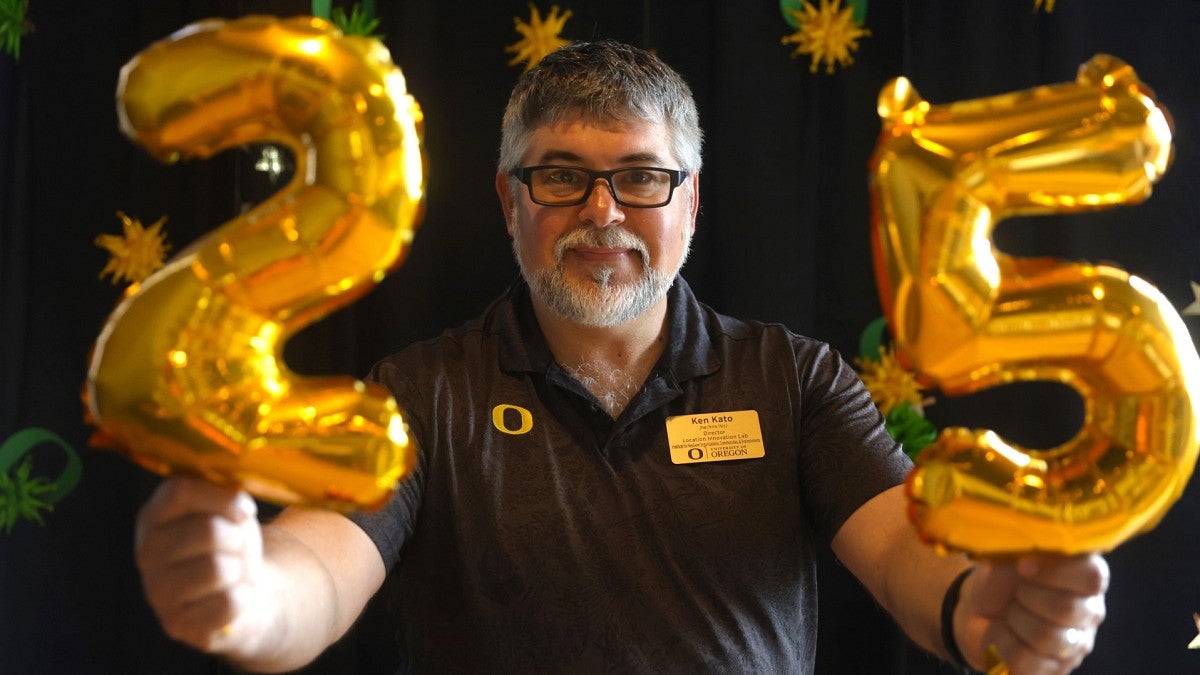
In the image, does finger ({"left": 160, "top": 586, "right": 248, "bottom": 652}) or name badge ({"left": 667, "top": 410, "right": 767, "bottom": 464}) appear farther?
name badge ({"left": 667, "top": 410, "right": 767, "bottom": 464})

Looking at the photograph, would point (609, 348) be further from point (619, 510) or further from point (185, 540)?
point (185, 540)

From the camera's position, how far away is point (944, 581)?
973 millimetres

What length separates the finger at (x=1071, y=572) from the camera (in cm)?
69

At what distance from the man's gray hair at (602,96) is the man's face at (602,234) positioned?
0.02 metres

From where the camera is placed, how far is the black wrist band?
0.90 metres

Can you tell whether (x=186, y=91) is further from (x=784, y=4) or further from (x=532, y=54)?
(x=784, y=4)

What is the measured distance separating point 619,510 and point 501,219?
0.56 metres

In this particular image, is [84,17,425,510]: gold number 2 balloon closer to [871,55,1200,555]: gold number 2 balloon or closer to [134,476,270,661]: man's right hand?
[134,476,270,661]: man's right hand

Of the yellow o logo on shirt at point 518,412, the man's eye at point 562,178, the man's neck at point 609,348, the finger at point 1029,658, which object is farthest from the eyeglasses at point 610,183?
the finger at point 1029,658

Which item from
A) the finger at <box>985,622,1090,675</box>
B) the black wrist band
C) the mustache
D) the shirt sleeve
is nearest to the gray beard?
the mustache

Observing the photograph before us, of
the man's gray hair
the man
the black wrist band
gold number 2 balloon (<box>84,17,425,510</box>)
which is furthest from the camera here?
the man's gray hair

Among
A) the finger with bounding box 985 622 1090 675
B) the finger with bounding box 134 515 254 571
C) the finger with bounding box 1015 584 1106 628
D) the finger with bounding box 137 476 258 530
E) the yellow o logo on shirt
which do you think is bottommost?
the yellow o logo on shirt

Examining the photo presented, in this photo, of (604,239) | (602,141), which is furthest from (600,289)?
(602,141)

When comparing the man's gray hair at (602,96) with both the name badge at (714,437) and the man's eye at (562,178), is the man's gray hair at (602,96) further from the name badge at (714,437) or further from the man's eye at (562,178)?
the name badge at (714,437)
